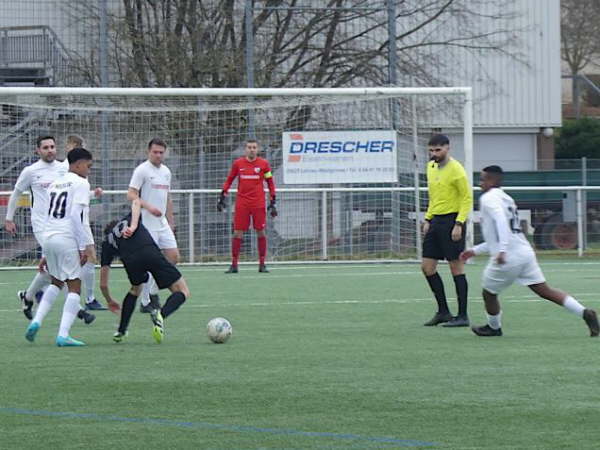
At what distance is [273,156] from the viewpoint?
23.8 metres

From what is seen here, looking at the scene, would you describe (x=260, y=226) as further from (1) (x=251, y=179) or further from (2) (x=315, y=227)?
(2) (x=315, y=227)

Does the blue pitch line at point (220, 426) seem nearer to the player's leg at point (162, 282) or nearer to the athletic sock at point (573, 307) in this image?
the player's leg at point (162, 282)

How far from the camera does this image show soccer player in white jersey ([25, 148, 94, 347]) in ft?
37.5

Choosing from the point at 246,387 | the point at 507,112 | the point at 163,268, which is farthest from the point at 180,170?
the point at 507,112

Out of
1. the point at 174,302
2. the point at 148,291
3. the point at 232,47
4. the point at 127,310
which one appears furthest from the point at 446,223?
the point at 232,47

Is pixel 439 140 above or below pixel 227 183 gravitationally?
above

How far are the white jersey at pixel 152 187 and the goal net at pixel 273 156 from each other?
7470mm

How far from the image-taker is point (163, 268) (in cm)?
1155

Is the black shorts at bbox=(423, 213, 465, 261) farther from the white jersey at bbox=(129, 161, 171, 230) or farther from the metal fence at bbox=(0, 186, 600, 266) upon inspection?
the metal fence at bbox=(0, 186, 600, 266)

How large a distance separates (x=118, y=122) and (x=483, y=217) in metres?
12.3

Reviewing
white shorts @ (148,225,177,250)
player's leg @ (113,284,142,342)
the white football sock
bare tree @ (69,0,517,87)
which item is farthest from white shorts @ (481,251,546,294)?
bare tree @ (69,0,517,87)

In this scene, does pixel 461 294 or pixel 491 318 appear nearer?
pixel 491 318

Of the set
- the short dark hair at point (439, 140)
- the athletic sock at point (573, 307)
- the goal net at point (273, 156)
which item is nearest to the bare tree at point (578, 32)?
the goal net at point (273, 156)

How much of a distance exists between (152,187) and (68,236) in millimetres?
3079
